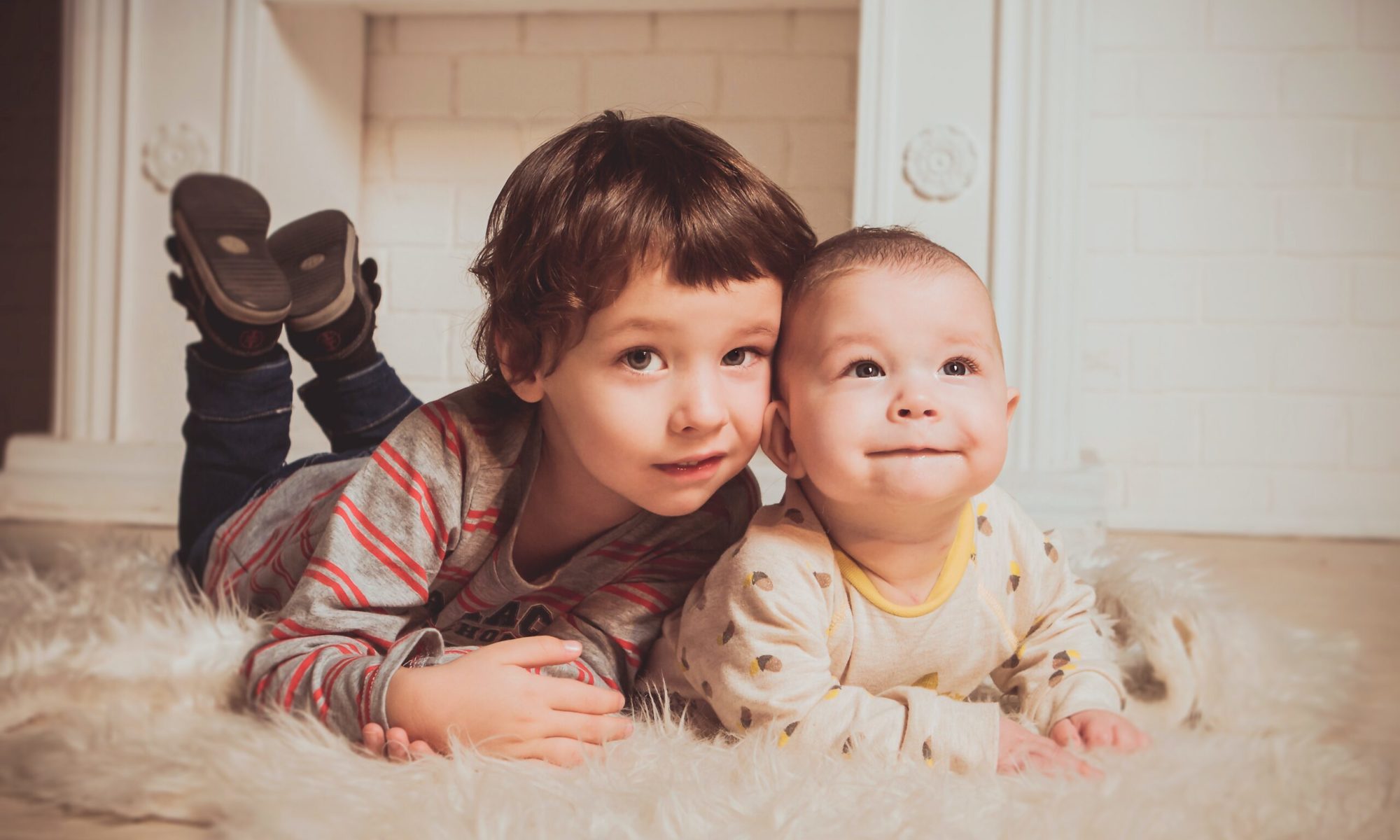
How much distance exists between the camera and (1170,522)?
2.04 metres

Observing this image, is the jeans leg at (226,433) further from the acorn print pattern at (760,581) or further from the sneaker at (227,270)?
the acorn print pattern at (760,581)

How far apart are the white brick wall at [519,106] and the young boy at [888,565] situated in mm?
1374

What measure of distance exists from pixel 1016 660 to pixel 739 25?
1579mm

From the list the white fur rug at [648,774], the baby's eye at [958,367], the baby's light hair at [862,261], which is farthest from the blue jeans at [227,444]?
the baby's eye at [958,367]

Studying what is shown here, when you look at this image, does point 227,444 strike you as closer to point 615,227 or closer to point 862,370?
point 615,227

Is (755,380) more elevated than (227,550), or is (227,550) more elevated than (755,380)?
(755,380)

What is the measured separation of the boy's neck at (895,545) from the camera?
0.69 meters


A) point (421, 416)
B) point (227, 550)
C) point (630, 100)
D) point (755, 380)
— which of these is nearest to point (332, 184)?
point (630, 100)

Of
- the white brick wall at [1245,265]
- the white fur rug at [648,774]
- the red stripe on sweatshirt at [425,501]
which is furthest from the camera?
the white brick wall at [1245,265]

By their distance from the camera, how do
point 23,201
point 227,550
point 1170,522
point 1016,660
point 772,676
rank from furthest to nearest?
point 23,201, point 1170,522, point 227,550, point 1016,660, point 772,676

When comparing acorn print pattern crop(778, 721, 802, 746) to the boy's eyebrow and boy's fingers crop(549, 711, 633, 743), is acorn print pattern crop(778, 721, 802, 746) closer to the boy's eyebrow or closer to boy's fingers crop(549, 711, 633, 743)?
boy's fingers crop(549, 711, 633, 743)

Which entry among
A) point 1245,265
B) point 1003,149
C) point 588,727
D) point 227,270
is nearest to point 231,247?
point 227,270

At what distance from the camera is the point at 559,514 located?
83cm

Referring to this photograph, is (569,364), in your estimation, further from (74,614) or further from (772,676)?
(74,614)
